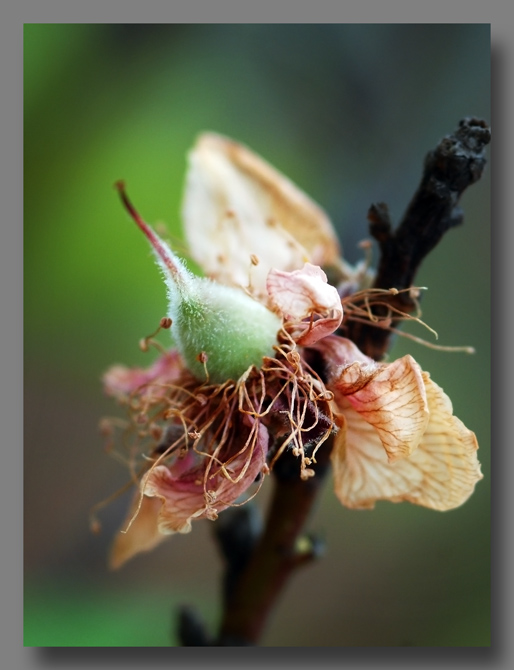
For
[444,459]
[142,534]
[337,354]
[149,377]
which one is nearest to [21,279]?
[149,377]

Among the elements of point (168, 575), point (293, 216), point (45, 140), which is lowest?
point (168, 575)

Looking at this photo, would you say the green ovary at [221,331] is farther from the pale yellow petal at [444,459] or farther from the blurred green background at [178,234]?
the blurred green background at [178,234]

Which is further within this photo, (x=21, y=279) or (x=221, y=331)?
(x=21, y=279)

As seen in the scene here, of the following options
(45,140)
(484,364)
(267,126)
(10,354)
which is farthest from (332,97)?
(10,354)

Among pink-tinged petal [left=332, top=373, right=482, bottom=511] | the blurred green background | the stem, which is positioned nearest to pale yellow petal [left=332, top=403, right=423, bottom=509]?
pink-tinged petal [left=332, top=373, right=482, bottom=511]

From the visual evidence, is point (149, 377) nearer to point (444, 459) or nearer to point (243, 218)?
point (243, 218)

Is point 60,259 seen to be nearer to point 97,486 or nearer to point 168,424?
point 97,486

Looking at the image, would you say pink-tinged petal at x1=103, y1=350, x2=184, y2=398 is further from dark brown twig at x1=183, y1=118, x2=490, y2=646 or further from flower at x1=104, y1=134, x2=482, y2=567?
dark brown twig at x1=183, y1=118, x2=490, y2=646
